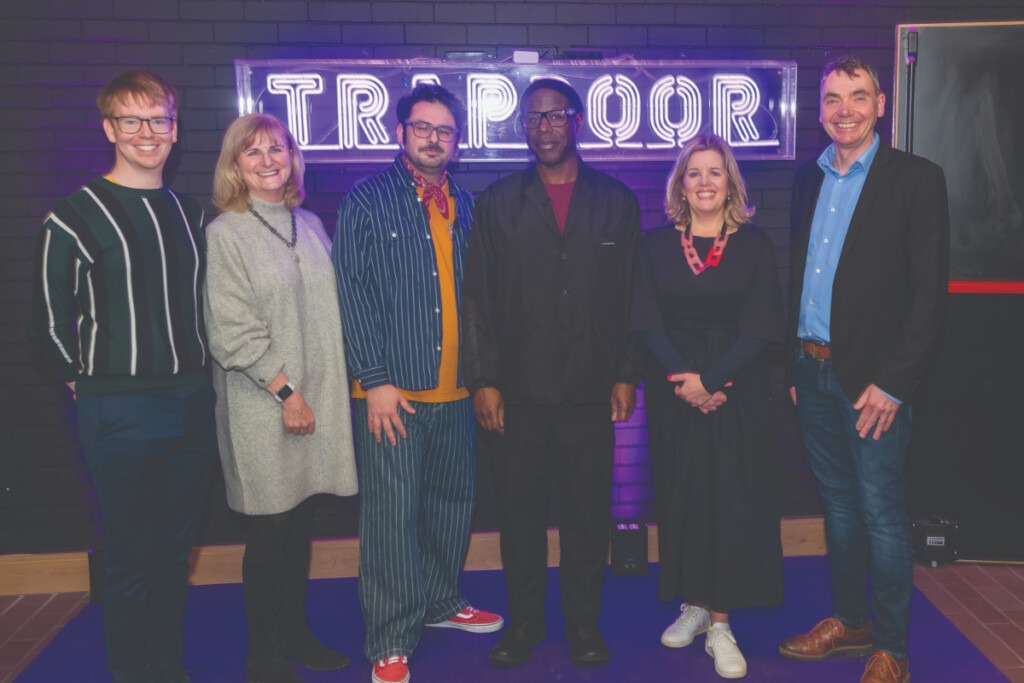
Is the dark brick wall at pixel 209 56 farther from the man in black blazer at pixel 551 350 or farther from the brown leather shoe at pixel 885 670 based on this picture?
the brown leather shoe at pixel 885 670

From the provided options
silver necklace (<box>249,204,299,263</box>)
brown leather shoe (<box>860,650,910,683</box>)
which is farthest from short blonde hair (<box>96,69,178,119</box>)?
brown leather shoe (<box>860,650,910,683</box>)

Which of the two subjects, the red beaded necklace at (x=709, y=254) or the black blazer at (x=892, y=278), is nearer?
the black blazer at (x=892, y=278)

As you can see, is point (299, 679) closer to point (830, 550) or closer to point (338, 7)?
point (830, 550)

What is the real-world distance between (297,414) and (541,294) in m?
0.99

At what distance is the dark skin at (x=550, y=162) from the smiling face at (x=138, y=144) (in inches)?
51.0

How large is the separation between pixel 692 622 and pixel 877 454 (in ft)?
3.40

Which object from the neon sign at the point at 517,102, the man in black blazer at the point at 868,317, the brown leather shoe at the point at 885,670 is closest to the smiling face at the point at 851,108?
the man in black blazer at the point at 868,317

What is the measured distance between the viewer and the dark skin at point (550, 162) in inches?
123

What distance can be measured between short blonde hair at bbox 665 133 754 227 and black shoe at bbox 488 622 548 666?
1.72m

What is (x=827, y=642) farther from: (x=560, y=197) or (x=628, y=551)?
(x=560, y=197)

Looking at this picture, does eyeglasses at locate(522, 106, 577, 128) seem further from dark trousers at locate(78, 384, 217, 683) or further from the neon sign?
dark trousers at locate(78, 384, 217, 683)

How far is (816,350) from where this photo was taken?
3.16 m

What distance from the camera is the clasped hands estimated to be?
312 cm

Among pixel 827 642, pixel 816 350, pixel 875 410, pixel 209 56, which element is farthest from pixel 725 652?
pixel 209 56
